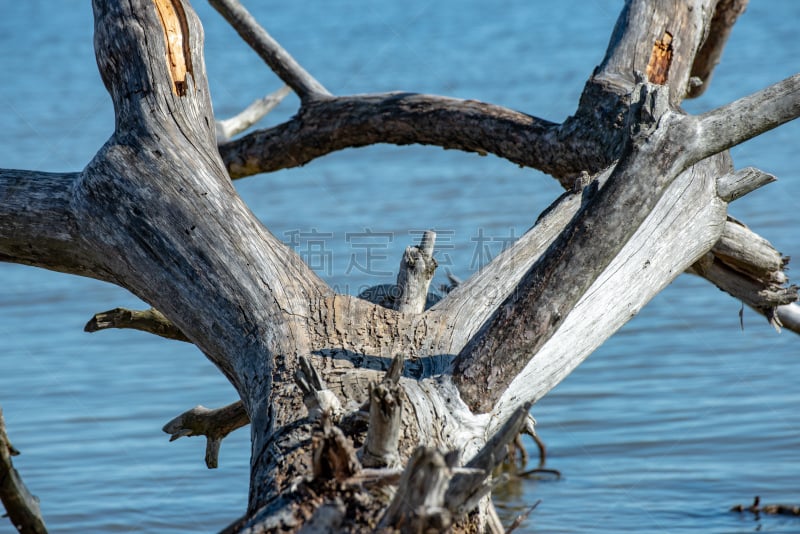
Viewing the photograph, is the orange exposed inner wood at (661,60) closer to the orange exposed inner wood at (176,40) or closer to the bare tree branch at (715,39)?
the bare tree branch at (715,39)

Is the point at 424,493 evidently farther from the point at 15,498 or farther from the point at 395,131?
the point at 395,131

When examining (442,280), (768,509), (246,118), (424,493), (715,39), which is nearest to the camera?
(424,493)

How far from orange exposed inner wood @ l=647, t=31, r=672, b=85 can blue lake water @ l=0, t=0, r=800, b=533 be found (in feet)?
5.75

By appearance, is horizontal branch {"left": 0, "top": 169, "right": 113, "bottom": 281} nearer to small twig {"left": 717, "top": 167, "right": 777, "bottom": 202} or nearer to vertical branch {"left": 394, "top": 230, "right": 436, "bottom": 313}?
vertical branch {"left": 394, "top": 230, "right": 436, "bottom": 313}

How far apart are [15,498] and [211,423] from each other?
681 mm

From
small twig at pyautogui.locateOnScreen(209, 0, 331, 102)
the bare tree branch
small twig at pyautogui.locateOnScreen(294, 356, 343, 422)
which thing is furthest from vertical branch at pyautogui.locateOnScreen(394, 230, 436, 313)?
the bare tree branch

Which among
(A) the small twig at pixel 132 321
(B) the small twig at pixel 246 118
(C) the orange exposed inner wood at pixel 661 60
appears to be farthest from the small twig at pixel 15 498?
(B) the small twig at pixel 246 118

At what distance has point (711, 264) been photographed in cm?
317

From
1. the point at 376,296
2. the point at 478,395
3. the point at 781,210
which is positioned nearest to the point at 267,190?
the point at 781,210

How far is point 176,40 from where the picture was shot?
8.28ft

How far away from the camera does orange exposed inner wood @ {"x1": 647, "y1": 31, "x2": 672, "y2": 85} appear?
322cm

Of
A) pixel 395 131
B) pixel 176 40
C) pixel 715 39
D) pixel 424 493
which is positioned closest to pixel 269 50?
pixel 395 131

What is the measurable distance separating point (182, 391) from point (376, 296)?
9.00 feet

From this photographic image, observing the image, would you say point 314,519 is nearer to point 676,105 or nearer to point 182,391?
point 676,105
